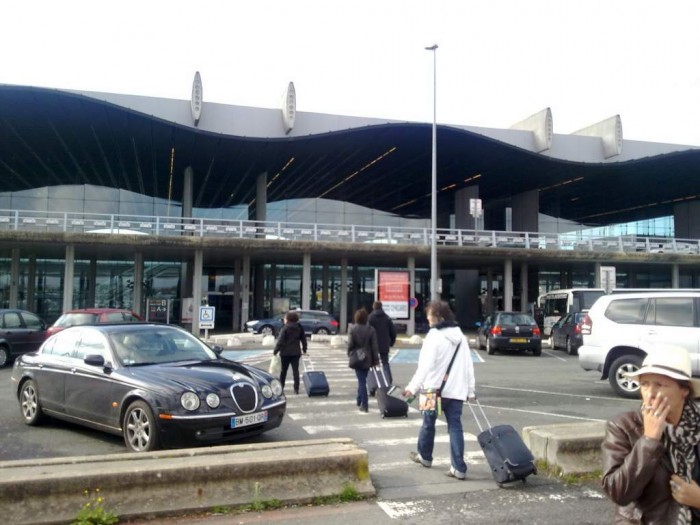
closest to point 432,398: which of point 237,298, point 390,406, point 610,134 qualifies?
point 390,406

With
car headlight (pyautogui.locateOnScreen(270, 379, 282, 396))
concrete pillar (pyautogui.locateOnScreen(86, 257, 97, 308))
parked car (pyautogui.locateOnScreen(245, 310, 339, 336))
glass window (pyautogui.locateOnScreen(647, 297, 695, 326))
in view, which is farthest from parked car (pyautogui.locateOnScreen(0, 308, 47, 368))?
concrete pillar (pyautogui.locateOnScreen(86, 257, 97, 308))

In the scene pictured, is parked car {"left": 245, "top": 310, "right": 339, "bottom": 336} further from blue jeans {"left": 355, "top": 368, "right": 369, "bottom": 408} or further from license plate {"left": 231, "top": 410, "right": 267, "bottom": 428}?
license plate {"left": 231, "top": 410, "right": 267, "bottom": 428}

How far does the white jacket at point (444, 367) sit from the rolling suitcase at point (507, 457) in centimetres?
50

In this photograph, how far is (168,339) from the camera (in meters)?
8.02

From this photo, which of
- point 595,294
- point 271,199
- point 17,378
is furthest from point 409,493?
point 271,199

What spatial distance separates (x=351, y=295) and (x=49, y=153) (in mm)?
22339

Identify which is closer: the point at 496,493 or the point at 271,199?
the point at 496,493

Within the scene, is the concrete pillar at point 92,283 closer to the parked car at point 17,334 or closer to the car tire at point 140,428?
the parked car at point 17,334

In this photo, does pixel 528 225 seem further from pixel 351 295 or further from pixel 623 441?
pixel 623 441

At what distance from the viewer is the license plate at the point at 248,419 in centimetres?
656

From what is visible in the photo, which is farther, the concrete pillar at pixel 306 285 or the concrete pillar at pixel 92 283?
the concrete pillar at pixel 92 283

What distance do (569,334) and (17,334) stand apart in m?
18.6

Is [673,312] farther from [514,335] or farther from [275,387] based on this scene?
[514,335]

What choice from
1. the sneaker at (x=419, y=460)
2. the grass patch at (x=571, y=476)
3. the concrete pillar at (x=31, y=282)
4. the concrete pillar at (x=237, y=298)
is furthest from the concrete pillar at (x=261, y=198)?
the grass patch at (x=571, y=476)
